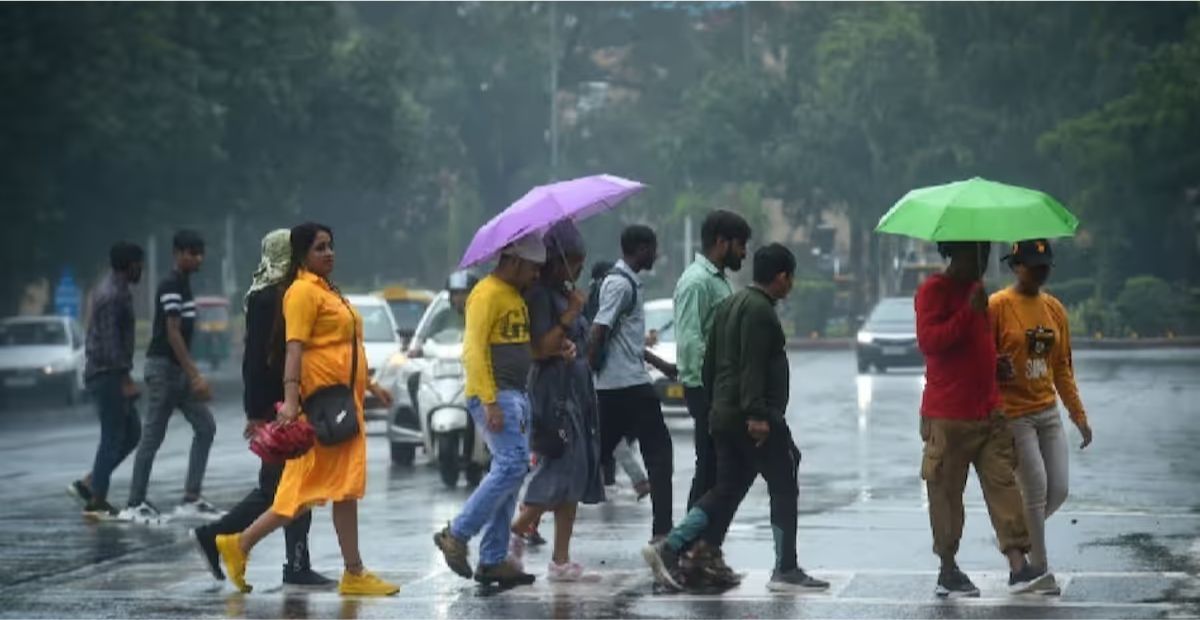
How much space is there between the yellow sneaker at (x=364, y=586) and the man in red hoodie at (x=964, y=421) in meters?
2.52

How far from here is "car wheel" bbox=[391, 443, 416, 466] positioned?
22.0m

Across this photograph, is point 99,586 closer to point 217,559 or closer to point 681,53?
point 217,559

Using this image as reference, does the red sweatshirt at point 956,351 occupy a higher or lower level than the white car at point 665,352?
higher

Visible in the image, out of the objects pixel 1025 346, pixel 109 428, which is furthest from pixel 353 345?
pixel 109 428

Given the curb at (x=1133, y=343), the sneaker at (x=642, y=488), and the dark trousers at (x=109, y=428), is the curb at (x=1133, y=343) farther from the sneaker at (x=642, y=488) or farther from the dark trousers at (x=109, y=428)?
the sneaker at (x=642, y=488)

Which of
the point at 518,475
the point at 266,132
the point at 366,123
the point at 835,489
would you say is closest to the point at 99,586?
the point at 518,475

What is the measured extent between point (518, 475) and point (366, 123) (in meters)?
43.8

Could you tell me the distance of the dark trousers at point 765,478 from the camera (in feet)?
39.5

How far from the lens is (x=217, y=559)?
12609 millimetres

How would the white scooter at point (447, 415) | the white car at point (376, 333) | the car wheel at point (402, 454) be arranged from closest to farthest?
1. the white scooter at point (447, 415)
2. the car wheel at point (402, 454)
3. the white car at point (376, 333)

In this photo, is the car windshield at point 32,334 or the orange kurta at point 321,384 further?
the car windshield at point 32,334

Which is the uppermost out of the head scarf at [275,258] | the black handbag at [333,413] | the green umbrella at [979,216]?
the green umbrella at [979,216]

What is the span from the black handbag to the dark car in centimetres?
3252

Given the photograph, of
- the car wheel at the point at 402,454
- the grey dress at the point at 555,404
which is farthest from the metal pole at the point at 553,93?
the grey dress at the point at 555,404
